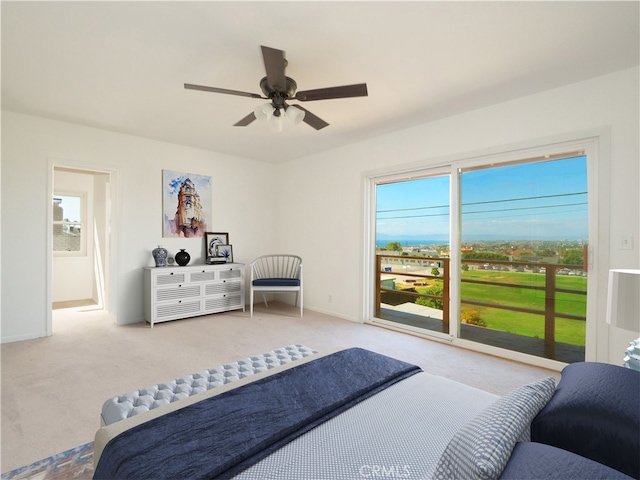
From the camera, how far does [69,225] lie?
5910mm

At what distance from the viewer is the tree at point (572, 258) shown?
2.88 metres

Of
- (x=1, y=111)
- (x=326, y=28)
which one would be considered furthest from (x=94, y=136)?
(x=326, y=28)

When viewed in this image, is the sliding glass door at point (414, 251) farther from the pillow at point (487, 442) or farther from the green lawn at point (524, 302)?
the pillow at point (487, 442)

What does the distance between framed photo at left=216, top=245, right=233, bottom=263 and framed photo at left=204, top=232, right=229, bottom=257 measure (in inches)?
2.0

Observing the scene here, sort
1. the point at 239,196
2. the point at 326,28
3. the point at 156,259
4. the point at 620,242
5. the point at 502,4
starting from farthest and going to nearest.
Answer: the point at 239,196 → the point at 156,259 → the point at 620,242 → the point at 326,28 → the point at 502,4

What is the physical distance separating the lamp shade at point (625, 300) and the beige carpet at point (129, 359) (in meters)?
1.42

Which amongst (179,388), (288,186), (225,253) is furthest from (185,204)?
(179,388)

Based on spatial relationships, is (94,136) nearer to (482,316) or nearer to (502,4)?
(502,4)

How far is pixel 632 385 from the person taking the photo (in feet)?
3.84

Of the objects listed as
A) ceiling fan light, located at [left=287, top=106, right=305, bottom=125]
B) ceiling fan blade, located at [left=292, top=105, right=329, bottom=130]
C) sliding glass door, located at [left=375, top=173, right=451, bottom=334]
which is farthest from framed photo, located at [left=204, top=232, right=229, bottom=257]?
ceiling fan light, located at [left=287, top=106, right=305, bottom=125]

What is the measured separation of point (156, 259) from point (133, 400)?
326 cm

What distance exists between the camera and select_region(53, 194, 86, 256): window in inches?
228

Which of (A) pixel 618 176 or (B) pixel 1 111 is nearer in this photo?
(A) pixel 618 176

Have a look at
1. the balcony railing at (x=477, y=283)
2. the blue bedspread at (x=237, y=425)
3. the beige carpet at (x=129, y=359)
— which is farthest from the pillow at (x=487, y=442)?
the balcony railing at (x=477, y=283)
